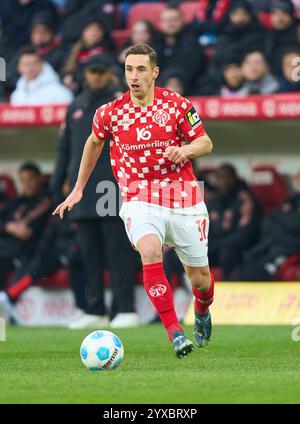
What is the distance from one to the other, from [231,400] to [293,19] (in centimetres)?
927

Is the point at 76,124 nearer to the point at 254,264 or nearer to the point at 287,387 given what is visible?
the point at 254,264

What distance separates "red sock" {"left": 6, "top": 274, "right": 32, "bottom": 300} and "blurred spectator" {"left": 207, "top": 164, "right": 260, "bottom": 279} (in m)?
2.26

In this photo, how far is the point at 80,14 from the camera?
16.8 meters

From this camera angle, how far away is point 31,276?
14398 millimetres

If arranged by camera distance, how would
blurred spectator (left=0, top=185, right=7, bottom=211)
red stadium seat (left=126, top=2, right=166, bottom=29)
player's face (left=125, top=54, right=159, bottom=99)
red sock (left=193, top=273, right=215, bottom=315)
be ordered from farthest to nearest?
red stadium seat (left=126, top=2, right=166, bottom=29)
blurred spectator (left=0, top=185, right=7, bottom=211)
red sock (left=193, top=273, right=215, bottom=315)
player's face (left=125, top=54, right=159, bottom=99)

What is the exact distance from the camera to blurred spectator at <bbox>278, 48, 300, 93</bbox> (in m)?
13.7

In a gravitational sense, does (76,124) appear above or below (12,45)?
below

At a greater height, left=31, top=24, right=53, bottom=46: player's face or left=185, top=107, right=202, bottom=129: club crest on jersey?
left=31, top=24, right=53, bottom=46: player's face

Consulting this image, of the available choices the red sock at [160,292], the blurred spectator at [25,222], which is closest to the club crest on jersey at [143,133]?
the red sock at [160,292]

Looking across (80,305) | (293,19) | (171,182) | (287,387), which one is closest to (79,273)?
(80,305)

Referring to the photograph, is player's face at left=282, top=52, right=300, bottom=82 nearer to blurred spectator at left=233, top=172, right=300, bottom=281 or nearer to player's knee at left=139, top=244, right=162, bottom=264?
blurred spectator at left=233, top=172, right=300, bottom=281

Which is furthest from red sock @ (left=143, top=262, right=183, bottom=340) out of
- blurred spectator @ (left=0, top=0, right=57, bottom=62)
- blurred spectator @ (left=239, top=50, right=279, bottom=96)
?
blurred spectator @ (left=0, top=0, right=57, bottom=62)

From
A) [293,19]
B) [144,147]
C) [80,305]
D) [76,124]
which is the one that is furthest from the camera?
[293,19]

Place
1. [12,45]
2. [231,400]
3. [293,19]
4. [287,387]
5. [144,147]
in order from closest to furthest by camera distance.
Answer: [231,400] → [287,387] → [144,147] → [293,19] → [12,45]
